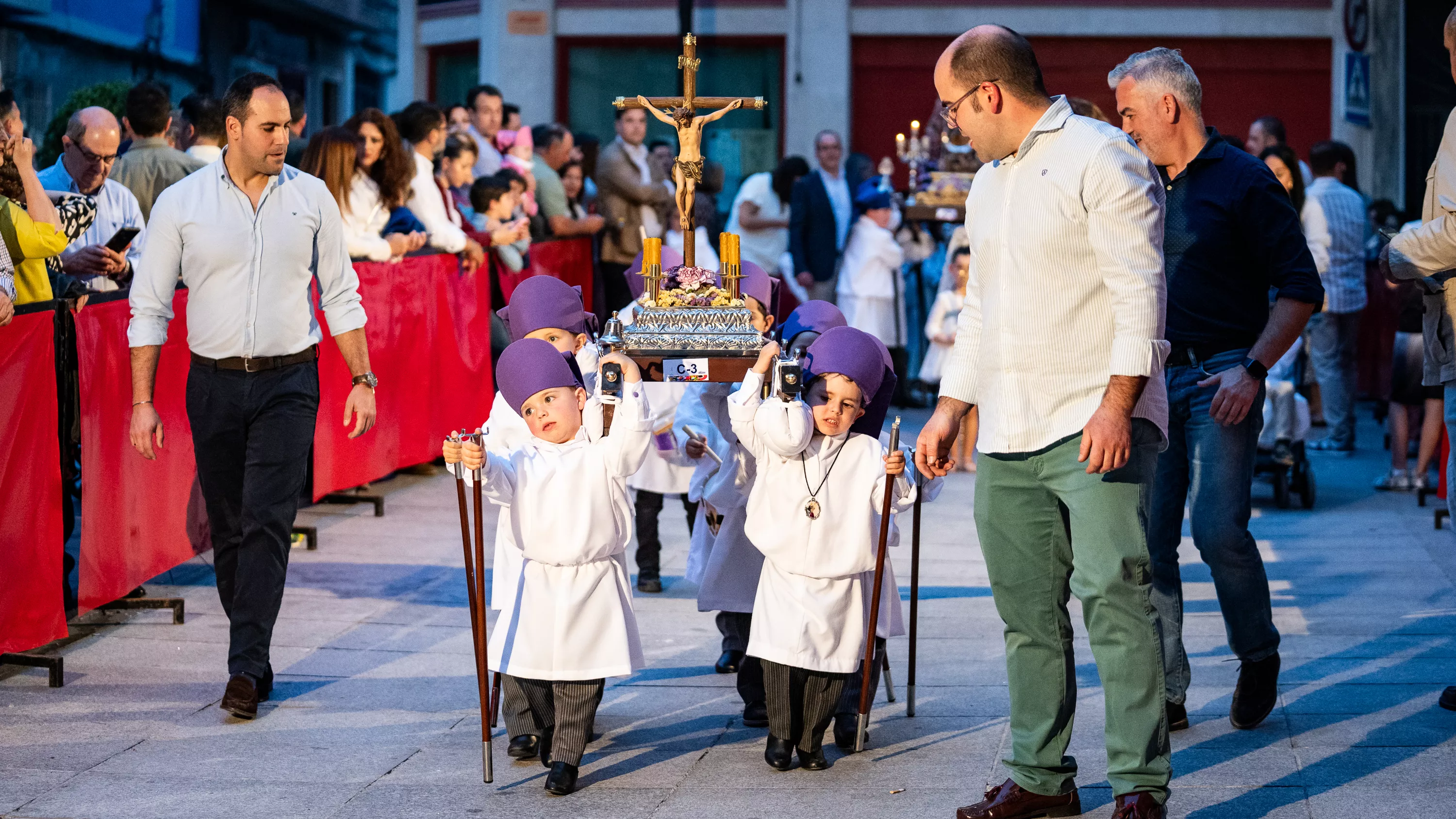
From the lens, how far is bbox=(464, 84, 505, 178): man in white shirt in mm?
12898

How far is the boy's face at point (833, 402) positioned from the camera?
549 cm

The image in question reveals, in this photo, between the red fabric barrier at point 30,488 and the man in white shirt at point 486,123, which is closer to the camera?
the red fabric barrier at point 30,488

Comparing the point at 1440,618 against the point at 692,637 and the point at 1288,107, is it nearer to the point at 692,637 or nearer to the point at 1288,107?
the point at 692,637

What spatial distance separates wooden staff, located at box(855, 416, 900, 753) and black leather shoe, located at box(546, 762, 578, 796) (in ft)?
2.98

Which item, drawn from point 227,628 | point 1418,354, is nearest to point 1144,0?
point 1418,354

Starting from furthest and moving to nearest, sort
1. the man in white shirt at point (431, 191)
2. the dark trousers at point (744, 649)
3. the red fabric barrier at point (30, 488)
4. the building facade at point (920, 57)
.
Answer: the building facade at point (920, 57) → the man in white shirt at point (431, 191) → the red fabric barrier at point (30, 488) → the dark trousers at point (744, 649)

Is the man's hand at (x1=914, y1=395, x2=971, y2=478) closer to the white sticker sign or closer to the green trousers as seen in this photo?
the green trousers

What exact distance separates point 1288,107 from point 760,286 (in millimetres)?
15847

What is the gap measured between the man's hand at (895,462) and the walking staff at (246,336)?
196 cm

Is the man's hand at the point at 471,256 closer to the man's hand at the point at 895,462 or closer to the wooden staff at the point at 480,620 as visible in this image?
the wooden staff at the point at 480,620

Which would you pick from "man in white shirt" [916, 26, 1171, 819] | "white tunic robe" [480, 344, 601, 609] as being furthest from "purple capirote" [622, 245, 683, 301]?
"man in white shirt" [916, 26, 1171, 819]

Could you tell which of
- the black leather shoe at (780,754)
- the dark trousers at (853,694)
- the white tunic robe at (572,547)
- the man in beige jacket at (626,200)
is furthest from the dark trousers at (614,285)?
the black leather shoe at (780,754)

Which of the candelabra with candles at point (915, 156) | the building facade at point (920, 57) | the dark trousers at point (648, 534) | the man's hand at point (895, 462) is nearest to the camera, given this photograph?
the man's hand at point (895, 462)

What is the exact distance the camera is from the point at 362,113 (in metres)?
10.0
